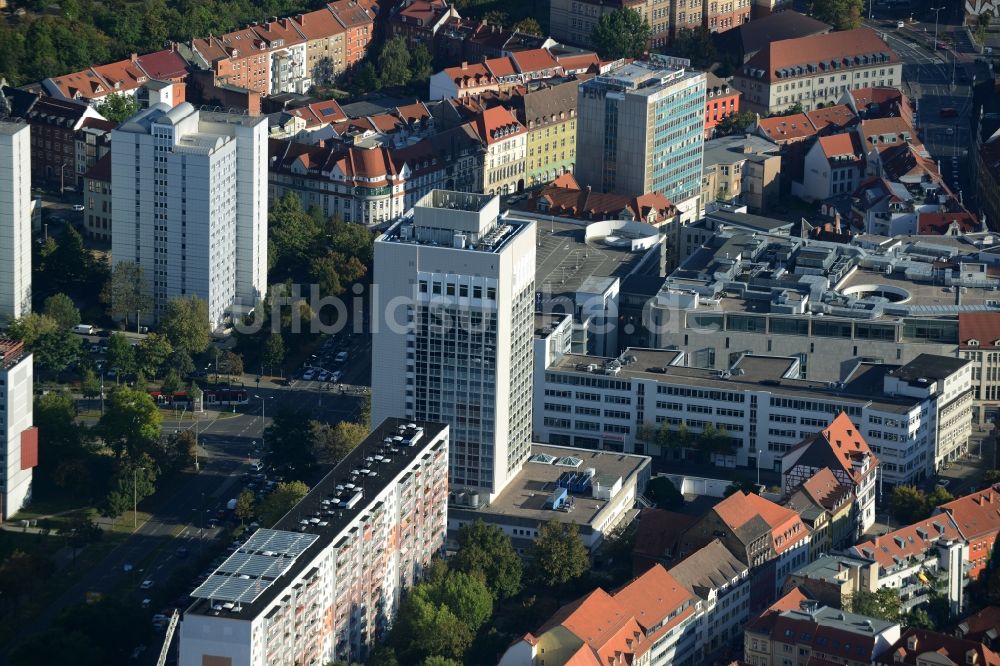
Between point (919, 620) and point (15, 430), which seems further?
point (15, 430)

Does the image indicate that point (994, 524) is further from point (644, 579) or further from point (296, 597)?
point (296, 597)

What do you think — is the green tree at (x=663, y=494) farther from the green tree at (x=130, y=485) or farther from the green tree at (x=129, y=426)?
the green tree at (x=129, y=426)

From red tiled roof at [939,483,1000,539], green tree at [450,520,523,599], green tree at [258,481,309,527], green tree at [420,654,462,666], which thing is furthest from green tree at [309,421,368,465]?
red tiled roof at [939,483,1000,539]

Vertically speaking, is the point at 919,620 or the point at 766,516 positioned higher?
the point at 766,516

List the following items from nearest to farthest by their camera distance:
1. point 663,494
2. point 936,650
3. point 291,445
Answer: point 936,650 → point 663,494 → point 291,445

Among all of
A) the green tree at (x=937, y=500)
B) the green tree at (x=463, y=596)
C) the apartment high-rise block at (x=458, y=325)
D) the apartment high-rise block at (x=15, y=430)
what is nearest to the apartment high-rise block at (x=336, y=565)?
the green tree at (x=463, y=596)

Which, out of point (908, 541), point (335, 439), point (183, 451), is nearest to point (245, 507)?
point (335, 439)

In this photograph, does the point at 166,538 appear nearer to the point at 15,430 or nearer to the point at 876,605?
the point at 15,430
